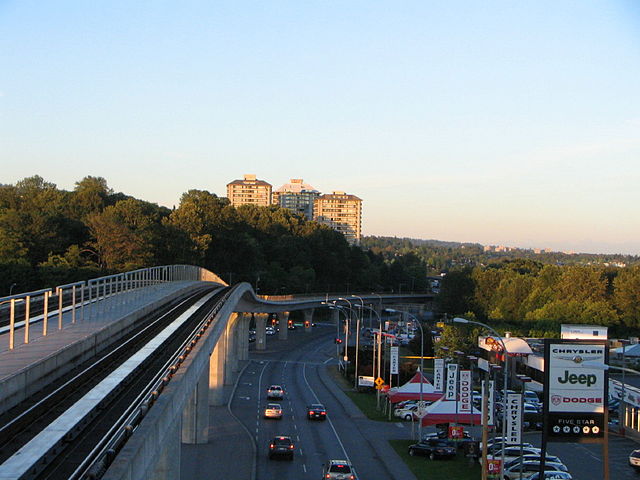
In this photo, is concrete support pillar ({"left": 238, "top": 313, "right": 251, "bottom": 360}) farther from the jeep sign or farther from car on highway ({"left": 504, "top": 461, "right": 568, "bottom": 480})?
the jeep sign

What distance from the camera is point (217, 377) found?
188 feet

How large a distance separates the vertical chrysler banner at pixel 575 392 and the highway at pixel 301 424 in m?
10.3

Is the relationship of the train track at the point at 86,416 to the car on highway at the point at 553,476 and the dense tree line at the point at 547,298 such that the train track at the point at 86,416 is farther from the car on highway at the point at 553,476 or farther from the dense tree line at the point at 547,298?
the dense tree line at the point at 547,298

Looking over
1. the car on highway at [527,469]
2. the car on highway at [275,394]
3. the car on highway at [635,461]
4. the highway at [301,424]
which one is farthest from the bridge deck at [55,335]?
the car on highway at [635,461]

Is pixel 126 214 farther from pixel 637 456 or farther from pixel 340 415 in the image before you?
pixel 637 456

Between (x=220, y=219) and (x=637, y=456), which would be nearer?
(x=637, y=456)

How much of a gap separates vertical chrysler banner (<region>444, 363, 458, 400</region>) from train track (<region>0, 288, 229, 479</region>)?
18.2 meters

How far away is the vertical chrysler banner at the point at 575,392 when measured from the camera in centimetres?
2622

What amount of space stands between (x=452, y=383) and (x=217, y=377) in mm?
20293

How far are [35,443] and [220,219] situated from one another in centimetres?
13266

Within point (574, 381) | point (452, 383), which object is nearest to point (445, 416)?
point (452, 383)

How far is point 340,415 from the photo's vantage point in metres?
52.5

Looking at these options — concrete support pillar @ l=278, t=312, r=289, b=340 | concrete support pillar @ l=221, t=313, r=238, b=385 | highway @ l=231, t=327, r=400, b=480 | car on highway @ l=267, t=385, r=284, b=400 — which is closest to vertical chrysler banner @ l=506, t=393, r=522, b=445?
highway @ l=231, t=327, r=400, b=480

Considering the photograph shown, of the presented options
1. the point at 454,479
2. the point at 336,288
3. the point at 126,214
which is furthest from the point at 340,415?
the point at 336,288
